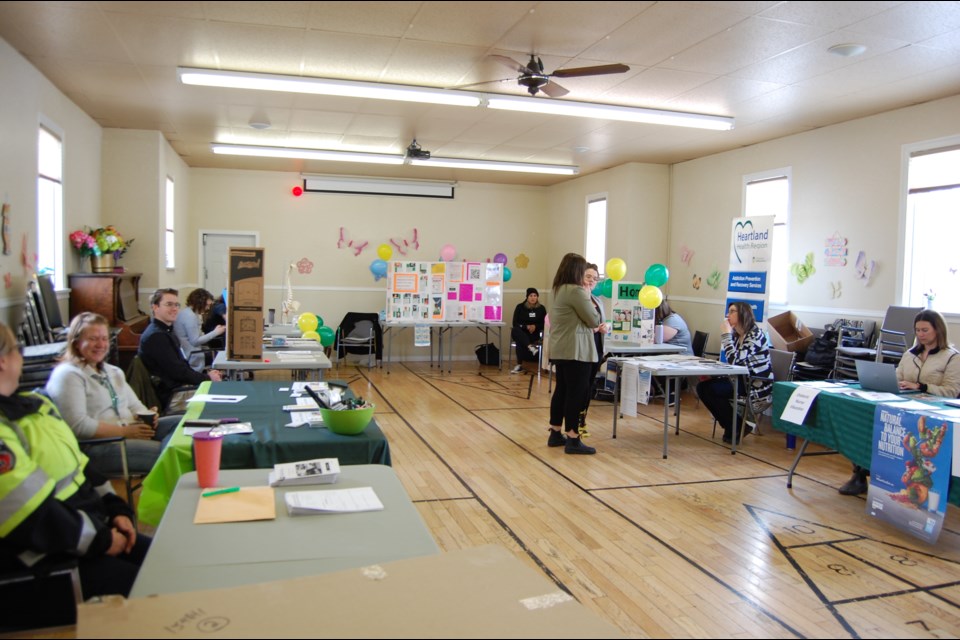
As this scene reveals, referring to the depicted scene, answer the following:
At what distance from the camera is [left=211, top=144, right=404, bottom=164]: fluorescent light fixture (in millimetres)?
8578

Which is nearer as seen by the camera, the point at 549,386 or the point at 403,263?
the point at 549,386

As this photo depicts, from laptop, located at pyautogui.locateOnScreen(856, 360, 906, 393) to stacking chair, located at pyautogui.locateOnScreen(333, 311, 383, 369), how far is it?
711 centimetres

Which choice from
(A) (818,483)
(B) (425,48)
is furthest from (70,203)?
(A) (818,483)

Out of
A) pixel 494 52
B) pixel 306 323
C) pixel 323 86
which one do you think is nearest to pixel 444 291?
pixel 306 323

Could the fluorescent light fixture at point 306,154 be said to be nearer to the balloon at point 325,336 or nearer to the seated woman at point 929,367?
the balloon at point 325,336

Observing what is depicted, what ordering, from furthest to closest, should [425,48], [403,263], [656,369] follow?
1. [403,263]
2. [656,369]
3. [425,48]

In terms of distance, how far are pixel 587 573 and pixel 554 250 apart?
8.75 m

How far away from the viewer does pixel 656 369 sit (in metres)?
5.41

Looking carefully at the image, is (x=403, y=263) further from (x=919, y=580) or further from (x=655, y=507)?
(x=919, y=580)

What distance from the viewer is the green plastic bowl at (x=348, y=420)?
288 centimetres

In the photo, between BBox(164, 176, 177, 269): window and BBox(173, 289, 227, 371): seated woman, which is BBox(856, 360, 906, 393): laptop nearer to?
BBox(173, 289, 227, 371): seated woman

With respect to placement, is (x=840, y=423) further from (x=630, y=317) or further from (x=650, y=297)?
(x=630, y=317)

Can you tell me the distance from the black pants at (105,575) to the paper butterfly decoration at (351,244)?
8.92 m

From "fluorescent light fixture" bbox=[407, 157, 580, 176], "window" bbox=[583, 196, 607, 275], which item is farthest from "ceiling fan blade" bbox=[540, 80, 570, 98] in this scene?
"window" bbox=[583, 196, 607, 275]
